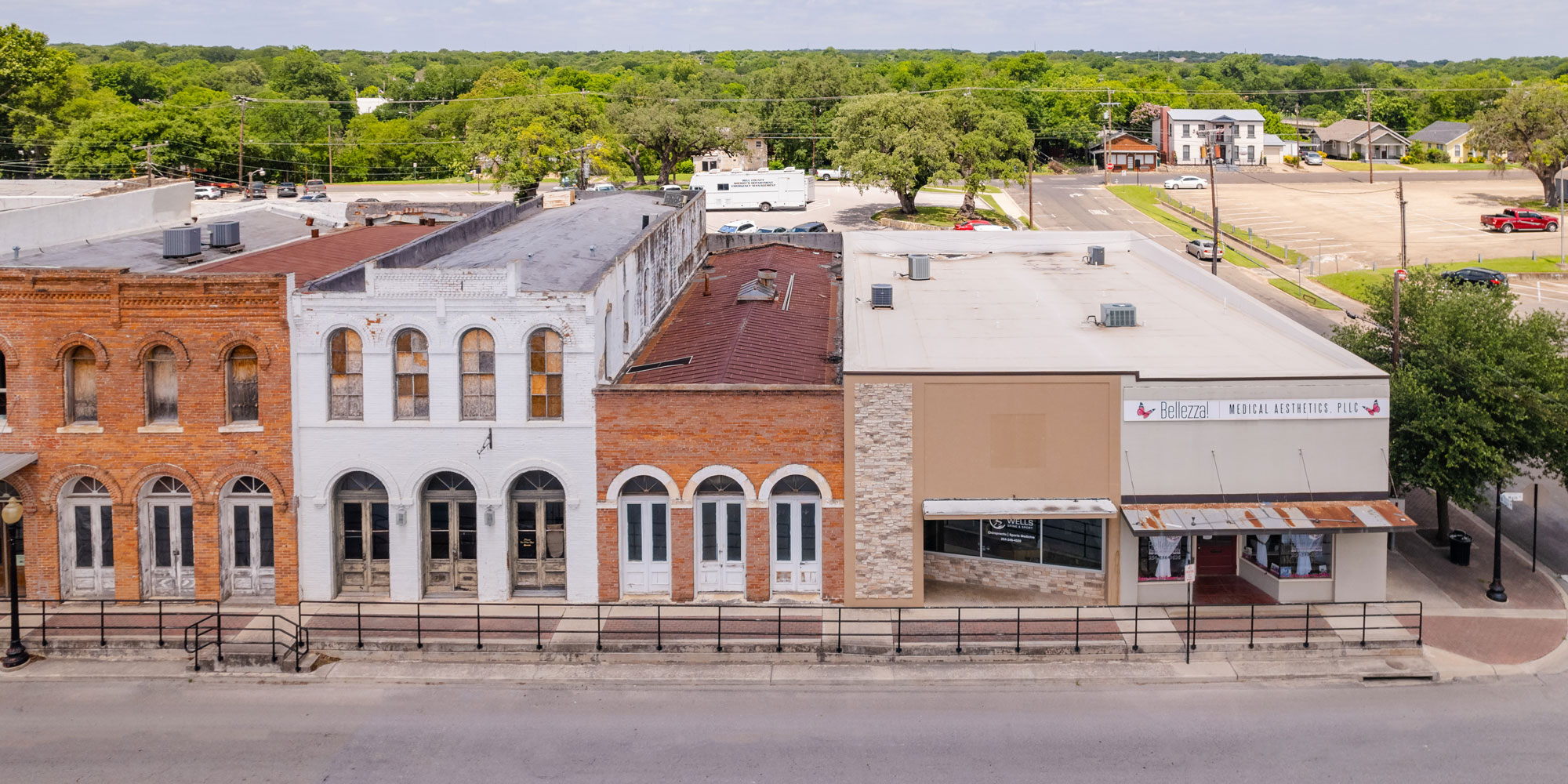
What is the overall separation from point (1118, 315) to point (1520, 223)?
6625cm

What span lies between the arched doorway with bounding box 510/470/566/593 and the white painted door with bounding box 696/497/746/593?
2.78 metres

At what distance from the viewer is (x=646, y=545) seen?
1042 inches

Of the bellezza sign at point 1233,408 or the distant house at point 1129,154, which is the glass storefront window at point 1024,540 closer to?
the bellezza sign at point 1233,408

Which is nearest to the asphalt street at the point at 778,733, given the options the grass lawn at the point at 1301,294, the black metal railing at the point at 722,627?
the black metal railing at the point at 722,627

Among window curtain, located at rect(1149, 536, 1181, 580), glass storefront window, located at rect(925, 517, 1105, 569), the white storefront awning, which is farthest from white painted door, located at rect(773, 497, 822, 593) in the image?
window curtain, located at rect(1149, 536, 1181, 580)

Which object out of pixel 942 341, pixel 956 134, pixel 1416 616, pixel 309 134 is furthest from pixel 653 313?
pixel 309 134

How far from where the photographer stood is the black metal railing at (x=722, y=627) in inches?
950

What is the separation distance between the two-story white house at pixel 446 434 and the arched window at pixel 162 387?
102 inches

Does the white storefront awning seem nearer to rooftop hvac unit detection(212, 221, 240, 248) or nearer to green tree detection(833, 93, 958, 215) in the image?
rooftop hvac unit detection(212, 221, 240, 248)

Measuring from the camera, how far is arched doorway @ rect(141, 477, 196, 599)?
26.3m

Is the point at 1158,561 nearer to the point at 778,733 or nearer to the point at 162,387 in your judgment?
the point at 778,733

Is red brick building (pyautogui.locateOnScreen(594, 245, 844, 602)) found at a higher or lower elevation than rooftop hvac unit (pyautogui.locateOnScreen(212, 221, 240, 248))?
→ lower

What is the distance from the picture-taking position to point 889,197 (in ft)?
341

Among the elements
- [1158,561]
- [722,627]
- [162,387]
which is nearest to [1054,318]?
[1158,561]
